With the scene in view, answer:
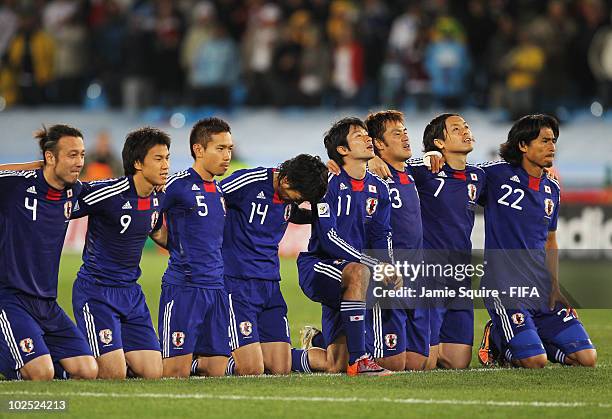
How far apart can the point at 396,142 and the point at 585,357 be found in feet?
7.59

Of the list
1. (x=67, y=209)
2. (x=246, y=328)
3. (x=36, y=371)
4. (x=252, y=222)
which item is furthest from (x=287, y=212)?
(x=36, y=371)

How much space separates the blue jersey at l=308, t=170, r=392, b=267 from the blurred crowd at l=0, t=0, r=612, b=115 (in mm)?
11964

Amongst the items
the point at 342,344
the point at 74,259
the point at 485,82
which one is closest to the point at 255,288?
the point at 342,344

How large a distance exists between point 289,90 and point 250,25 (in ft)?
4.68

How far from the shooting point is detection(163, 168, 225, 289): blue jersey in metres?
9.58

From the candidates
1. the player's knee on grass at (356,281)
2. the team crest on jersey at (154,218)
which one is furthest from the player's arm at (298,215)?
the team crest on jersey at (154,218)

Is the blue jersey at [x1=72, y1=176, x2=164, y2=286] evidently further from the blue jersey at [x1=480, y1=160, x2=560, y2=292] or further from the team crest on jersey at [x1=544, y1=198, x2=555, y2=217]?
the team crest on jersey at [x1=544, y1=198, x2=555, y2=217]

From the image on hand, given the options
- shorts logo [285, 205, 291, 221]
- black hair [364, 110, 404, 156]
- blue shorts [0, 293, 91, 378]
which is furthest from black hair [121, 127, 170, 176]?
black hair [364, 110, 404, 156]

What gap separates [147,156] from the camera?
9.41 metres

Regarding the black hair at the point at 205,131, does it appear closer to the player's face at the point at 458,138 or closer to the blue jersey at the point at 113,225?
the blue jersey at the point at 113,225

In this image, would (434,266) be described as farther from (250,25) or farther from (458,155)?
(250,25)

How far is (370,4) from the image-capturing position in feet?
74.6

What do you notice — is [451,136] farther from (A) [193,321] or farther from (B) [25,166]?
(B) [25,166]

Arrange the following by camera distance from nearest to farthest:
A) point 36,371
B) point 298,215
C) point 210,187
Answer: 1. point 36,371
2. point 210,187
3. point 298,215
